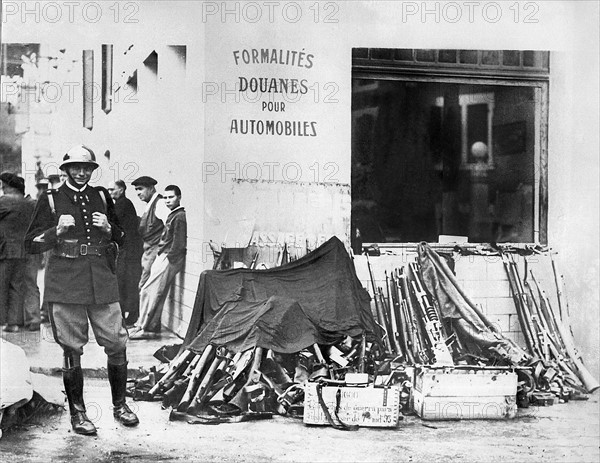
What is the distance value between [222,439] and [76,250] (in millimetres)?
1765

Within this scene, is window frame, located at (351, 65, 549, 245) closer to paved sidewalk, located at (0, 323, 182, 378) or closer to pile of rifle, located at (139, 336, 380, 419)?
pile of rifle, located at (139, 336, 380, 419)

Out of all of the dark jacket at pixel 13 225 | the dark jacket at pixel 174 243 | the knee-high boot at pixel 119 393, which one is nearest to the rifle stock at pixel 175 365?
the knee-high boot at pixel 119 393

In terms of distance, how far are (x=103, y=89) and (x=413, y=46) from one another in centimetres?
234

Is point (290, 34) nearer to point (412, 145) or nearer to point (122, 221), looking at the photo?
point (412, 145)

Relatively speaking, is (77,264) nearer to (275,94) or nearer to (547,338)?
(275,94)

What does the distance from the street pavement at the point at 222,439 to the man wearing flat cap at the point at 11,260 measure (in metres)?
0.16

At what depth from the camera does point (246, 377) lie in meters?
5.85

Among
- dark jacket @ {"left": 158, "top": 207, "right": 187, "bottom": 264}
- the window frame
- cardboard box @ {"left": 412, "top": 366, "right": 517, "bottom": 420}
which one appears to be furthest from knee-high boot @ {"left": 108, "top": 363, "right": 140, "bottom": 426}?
the window frame

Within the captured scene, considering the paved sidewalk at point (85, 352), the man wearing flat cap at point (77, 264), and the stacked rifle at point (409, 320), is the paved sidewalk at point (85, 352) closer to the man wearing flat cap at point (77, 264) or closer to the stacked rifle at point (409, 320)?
the man wearing flat cap at point (77, 264)

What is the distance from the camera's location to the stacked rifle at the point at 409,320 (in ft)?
19.7

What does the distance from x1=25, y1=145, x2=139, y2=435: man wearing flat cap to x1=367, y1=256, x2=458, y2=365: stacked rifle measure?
1.99 metres

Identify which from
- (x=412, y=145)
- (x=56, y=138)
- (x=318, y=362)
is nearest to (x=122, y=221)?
(x=56, y=138)

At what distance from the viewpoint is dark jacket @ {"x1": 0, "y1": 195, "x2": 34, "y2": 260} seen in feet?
19.4

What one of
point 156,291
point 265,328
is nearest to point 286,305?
point 265,328
